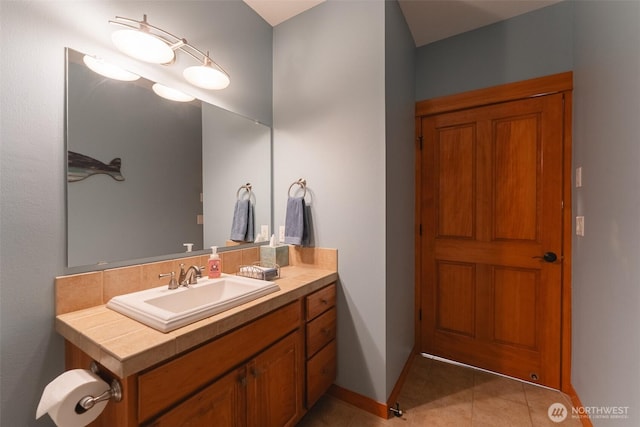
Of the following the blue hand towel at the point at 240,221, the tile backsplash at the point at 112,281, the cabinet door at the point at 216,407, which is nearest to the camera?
the cabinet door at the point at 216,407

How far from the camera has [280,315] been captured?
1.33 m

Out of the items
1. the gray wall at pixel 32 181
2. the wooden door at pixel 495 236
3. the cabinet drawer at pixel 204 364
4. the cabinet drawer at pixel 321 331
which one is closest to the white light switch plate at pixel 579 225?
the wooden door at pixel 495 236

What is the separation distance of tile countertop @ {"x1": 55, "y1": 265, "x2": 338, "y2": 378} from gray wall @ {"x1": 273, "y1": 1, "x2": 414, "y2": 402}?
2.20ft

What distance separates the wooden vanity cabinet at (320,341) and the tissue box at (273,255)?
39 cm

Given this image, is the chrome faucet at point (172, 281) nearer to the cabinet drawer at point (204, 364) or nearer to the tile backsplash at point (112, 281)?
the tile backsplash at point (112, 281)

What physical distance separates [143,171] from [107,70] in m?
0.45

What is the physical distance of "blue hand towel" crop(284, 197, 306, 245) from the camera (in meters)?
1.83

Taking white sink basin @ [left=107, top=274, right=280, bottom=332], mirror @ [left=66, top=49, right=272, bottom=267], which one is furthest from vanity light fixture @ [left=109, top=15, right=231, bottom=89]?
white sink basin @ [left=107, top=274, right=280, bottom=332]

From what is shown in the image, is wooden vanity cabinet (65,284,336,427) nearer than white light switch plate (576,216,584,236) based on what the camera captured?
Yes

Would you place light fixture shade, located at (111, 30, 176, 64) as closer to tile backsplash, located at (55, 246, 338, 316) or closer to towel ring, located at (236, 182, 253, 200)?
towel ring, located at (236, 182, 253, 200)

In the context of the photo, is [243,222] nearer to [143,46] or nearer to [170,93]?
[170,93]

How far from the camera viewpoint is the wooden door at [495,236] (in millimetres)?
1927

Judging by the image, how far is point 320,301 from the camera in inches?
64.6

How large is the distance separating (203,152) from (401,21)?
Result: 5.39 ft
